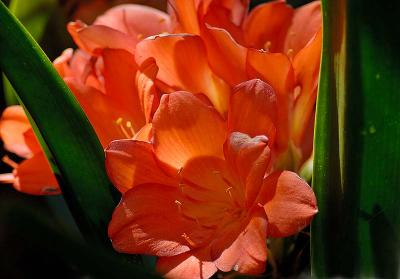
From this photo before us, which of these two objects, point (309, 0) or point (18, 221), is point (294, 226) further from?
point (309, 0)

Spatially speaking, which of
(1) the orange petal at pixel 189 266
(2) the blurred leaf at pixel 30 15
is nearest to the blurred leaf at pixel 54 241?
(1) the orange petal at pixel 189 266

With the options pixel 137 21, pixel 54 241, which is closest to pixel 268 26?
pixel 137 21

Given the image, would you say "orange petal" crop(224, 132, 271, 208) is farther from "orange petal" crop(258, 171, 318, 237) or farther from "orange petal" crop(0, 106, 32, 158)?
"orange petal" crop(0, 106, 32, 158)

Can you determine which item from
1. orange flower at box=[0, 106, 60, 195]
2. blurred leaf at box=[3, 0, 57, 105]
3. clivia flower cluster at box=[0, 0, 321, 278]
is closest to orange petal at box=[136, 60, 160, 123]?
clivia flower cluster at box=[0, 0, 321, 278]

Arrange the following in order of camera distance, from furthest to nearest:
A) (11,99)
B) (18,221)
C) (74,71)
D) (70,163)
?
(11,99) < (74,71) < (70,163) < (18,221)

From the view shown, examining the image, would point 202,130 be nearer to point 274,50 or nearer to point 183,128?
point 183,128

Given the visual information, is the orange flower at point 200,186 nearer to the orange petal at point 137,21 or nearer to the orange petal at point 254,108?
the orange petal at point 254,108

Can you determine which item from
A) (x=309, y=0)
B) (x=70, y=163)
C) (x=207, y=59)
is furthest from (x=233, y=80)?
→ (x=309, y=0)

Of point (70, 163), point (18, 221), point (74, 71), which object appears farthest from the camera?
point (74, 71)
